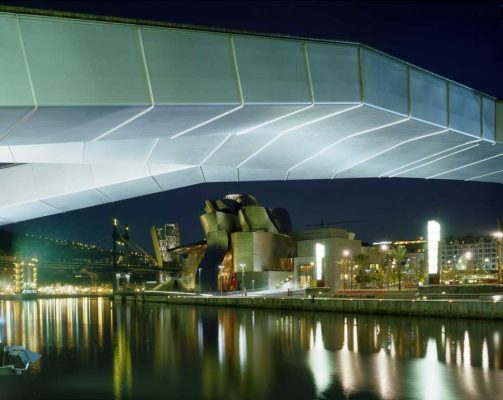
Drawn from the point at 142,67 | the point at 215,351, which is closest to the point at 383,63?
the point at 142,67

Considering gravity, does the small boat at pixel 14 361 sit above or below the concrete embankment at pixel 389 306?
above

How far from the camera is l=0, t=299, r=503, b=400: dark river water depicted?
35.6 ft

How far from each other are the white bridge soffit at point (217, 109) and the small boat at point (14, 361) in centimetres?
399

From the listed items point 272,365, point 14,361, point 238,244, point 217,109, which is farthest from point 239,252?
point 217,109

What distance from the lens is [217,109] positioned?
9031mm

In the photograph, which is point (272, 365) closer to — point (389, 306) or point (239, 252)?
point (389, 306)

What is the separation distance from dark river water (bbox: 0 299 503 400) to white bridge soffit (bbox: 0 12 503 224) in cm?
445

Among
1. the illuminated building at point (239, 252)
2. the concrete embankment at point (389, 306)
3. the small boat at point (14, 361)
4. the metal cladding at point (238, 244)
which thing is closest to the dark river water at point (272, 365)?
the small boat at point (14, 361)

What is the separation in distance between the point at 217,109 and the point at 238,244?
280 feet

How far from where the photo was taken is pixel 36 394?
35.8ft

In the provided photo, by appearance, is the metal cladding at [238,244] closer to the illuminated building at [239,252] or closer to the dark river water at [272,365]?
the illuminated building at [239,252]

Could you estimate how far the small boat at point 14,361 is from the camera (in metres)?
13.3

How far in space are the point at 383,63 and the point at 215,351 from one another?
10.6m

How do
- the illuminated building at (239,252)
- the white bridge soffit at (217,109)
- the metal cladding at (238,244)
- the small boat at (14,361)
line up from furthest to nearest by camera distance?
the metal cladding at (238,244)
the illuminated building at (239,252)
the small boat at (14,361)
the white bridge soffit at (217,109)
